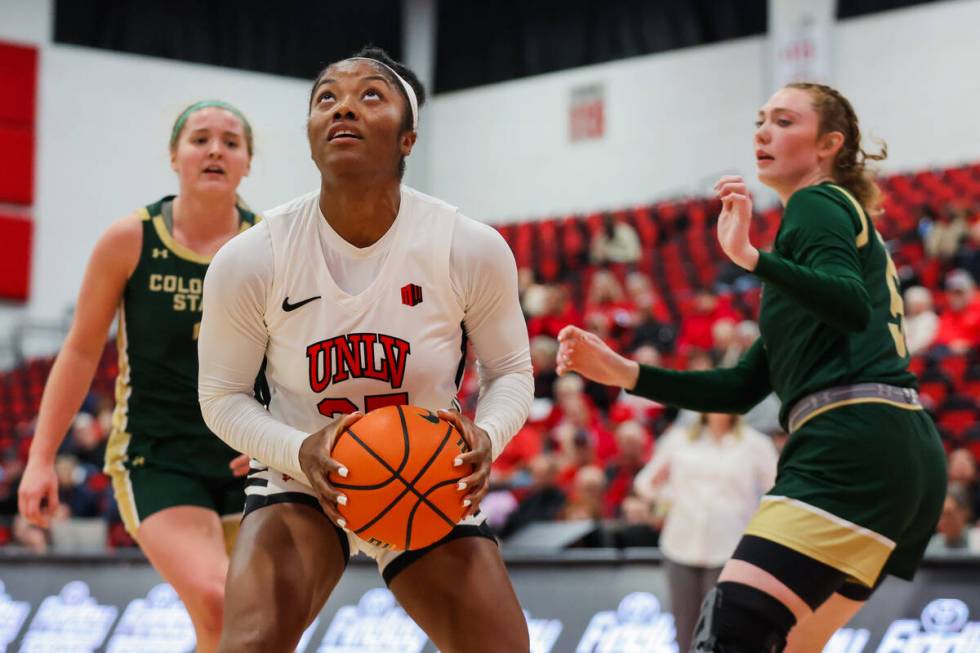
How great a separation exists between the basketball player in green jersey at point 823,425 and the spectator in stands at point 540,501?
16.2ft

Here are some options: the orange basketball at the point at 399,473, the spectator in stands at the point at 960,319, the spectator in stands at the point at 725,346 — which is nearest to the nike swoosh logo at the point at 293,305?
the orange basketball at the point at 399,473

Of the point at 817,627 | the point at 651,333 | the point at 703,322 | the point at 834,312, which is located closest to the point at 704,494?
the point at 817,627

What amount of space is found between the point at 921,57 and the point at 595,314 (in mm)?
7899

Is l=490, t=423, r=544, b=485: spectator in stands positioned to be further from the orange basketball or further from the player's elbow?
the orange basketball

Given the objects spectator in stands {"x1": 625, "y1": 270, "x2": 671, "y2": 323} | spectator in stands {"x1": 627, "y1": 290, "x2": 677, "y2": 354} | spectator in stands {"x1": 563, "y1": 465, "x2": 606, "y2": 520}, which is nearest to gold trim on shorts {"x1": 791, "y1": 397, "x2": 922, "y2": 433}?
spectator in stands {"x1": 563, "y1": 465, "x2": 606, "y2": 520}

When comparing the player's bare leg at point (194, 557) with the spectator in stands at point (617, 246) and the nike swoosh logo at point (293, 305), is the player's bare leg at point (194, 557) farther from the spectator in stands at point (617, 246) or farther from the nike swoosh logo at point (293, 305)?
the spectator in stands at point (617, 246)

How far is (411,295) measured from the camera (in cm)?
294

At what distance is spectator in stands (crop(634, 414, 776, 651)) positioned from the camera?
619 cm

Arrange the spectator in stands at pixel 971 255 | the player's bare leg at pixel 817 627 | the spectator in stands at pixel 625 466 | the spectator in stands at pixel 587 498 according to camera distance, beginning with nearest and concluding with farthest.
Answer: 1. the player's bare leg at pixel 817 627
2. the spectator in stands at pixel 587 498
3. the spectator in stands at pixel 625 466
4. the spectator in stands at pixel 971 255

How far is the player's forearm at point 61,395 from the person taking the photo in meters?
3.89

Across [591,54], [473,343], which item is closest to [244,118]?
[473,343]

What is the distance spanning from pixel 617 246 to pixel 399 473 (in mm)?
14794

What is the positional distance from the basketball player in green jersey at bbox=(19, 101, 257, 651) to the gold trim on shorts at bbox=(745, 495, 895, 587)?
1.65m

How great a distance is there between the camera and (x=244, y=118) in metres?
4.07
